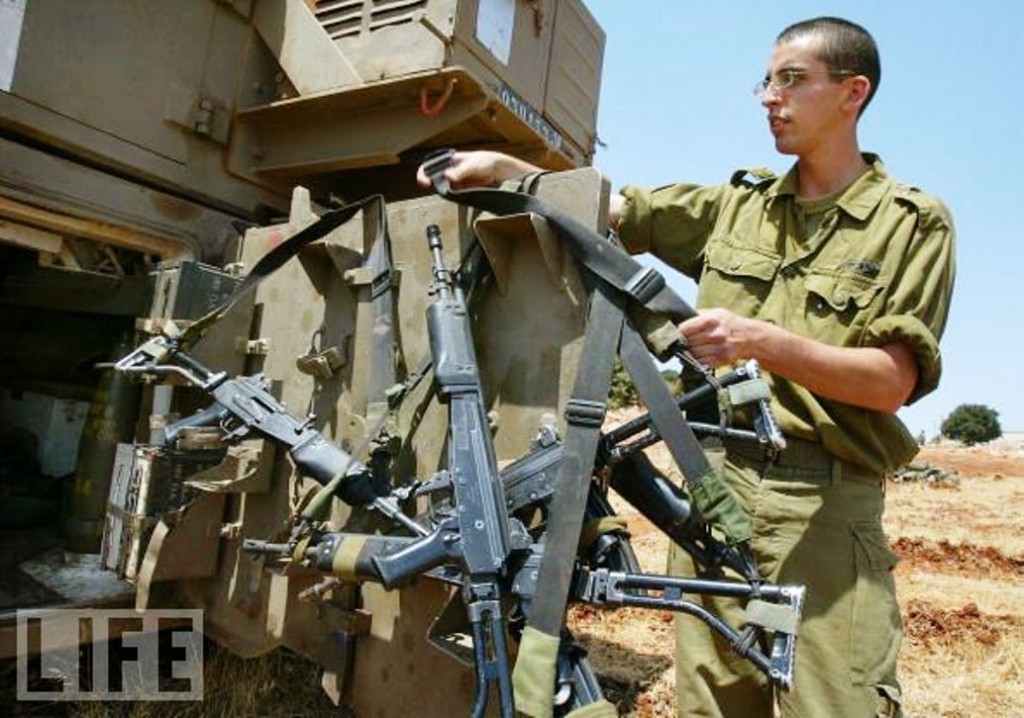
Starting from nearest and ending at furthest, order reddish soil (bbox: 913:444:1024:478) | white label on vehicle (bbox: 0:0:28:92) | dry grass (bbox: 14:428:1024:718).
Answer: white label on vehicle (bbox: 0:0:28:92) → dry grass (bbox: 14:428:1024:718) → reddish soil (bbox: 913:444:1024:478)

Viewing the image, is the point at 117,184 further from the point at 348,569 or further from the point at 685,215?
the point at 685,215

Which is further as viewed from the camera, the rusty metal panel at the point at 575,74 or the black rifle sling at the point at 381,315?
the rusty metal panel at the point at 575,74

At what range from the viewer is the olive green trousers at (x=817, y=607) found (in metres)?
1.90

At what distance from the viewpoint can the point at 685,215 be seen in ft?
8.10

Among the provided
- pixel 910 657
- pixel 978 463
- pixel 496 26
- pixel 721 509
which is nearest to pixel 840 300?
pixel 721 509

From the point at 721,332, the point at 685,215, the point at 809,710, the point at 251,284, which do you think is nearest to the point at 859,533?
the point at 809,710

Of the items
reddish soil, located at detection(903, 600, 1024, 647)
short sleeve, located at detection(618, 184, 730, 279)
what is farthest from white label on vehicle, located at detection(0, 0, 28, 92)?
reddish soil, located at detection(903, 600, 1024, 647)

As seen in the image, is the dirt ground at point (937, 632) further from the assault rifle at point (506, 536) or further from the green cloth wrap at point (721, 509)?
the green cloth wrap at point (721, 509)

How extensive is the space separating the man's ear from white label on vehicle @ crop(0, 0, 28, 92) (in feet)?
9.54

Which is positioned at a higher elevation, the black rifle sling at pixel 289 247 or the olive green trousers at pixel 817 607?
the black rifle sling at pixel 289 247

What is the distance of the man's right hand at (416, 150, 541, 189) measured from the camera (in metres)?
2.37

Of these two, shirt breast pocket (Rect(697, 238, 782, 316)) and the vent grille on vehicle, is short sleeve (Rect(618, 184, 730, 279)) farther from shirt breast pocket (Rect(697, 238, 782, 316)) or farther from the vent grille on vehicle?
the vent grille on vehicle

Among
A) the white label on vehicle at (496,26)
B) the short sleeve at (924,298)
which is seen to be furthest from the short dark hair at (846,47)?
the white label on vehicle at (496,26)

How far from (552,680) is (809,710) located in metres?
0.70
